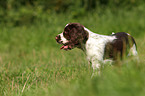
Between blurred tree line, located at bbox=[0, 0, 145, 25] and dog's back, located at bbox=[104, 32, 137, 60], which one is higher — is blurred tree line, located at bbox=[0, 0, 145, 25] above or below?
above

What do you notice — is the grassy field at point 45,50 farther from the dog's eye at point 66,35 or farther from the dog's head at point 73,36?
the dog's eye at point 66,35

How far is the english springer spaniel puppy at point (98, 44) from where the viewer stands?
366cm

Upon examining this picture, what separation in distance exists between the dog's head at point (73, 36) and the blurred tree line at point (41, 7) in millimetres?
7219

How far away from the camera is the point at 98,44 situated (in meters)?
3.67

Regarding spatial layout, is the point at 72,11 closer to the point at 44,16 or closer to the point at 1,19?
the point at 44,16

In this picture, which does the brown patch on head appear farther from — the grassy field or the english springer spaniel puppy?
the grassy field

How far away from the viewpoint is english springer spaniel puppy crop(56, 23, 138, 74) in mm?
3656

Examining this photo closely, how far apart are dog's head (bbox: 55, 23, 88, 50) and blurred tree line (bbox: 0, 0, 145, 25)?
7.22 metres

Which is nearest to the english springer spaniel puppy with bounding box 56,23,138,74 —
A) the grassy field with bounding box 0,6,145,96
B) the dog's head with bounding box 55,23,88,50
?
the dog's head with bounding box 55,23,88,50

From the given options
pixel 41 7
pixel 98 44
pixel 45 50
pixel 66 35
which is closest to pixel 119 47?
pixel 98 44

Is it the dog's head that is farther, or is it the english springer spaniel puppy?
the dog's head

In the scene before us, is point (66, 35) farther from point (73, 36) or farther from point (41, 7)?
point (41, 7)

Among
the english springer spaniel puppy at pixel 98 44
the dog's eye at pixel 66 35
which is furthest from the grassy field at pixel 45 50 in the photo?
the dog's eye at pixel 66 35

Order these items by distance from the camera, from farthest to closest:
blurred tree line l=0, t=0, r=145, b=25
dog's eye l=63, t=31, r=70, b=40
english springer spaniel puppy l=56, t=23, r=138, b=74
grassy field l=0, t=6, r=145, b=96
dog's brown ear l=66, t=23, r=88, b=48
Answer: blurred tree line l=0, t=0, r=145, b=25
grassy field l=0, t=6, r=145, b=96
dog's eye l=63, t=31, r=70, b=40
dog's brown ear l=66, t=23, r=88, b=48
english springer spaniel puppy l=56, t=23, r=138, b=74
